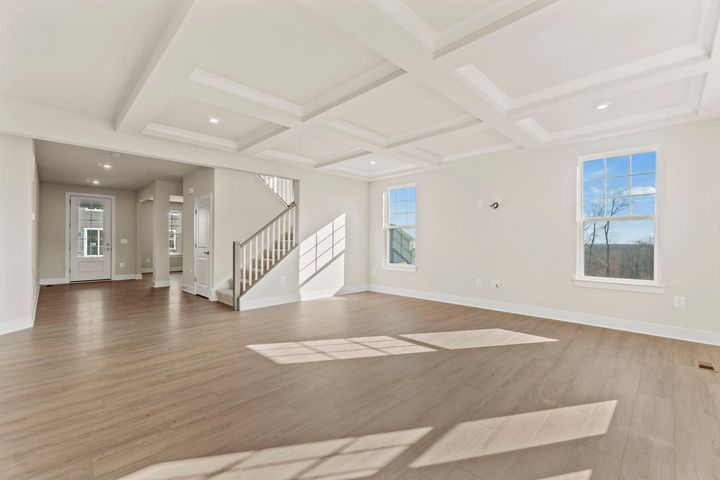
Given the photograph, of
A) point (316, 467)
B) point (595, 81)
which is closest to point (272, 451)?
point (316, 467)

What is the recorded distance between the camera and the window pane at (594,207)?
470 cm

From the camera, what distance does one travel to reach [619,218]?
451 centimetres

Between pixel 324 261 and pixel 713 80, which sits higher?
pixel 713 80

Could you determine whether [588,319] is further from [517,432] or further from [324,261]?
[324,261]

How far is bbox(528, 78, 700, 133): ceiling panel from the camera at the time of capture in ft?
11.2

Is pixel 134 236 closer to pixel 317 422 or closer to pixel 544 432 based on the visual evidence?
pixel 317 422

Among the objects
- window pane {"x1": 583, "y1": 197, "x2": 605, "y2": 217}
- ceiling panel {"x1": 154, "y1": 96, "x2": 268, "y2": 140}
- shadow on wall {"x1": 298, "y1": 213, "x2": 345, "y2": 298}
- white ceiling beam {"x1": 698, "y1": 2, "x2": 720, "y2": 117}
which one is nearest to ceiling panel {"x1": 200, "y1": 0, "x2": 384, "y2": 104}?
ceiling panel {"x1": 154, "y1": 96, "x2": 268, "y2": 140}

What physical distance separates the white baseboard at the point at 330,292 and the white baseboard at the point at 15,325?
13.0ft

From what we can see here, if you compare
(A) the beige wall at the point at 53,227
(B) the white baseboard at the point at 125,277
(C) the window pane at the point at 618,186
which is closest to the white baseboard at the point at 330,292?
(C) the window pane at the point at 618,186

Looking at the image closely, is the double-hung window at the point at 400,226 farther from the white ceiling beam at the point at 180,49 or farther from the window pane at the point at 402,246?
the white ceiling beam at the point at 180,49

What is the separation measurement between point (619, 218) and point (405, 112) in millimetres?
3424

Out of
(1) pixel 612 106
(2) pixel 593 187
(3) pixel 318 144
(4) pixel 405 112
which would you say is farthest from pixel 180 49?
(2) pixel 593 187

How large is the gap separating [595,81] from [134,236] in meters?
11.4

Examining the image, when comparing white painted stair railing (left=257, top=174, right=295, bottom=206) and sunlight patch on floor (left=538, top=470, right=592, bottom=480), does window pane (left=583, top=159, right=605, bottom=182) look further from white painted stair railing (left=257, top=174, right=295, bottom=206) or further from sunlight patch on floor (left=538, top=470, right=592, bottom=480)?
white painted stair railing (left=257, top=174, right=295, bottom=206)
